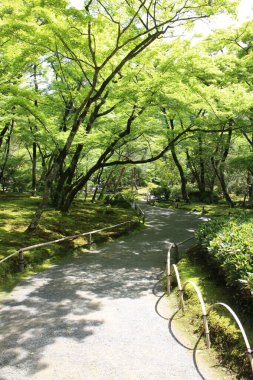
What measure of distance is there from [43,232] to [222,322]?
9.37 meters

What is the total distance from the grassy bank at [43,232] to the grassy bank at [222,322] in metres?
5.05

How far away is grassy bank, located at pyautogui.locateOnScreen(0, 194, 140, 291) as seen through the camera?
10.8 m

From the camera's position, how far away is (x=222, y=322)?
6.16m

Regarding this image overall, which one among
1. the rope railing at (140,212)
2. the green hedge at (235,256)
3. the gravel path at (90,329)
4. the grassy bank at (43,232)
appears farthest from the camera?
the rope railing at (140,212)

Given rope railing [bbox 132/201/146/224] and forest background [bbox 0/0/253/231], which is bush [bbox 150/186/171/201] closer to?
rope railing [bbox 132/201/146/224]

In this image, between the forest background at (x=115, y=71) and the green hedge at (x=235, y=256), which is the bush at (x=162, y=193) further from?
the green hedge at (x=235, y=256)

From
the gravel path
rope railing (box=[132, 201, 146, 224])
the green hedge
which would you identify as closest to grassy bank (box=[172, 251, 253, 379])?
the green hedge

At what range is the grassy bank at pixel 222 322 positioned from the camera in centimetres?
525

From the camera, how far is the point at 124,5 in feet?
35.9

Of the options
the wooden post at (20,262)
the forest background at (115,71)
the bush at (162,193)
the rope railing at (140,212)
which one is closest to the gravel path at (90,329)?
the wooden post at (20,262)

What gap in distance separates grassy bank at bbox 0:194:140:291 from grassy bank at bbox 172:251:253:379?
505cm

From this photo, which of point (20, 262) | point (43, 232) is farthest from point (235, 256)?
point (43, 232)

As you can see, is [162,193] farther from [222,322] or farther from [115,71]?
[222,322]

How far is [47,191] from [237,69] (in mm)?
13485
